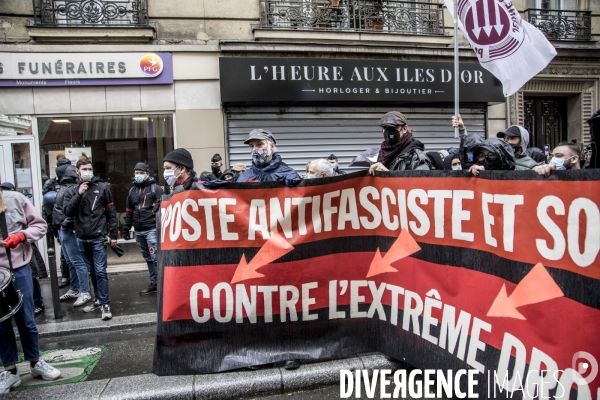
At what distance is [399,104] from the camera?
34.3 feet

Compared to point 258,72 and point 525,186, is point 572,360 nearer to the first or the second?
point 525,186

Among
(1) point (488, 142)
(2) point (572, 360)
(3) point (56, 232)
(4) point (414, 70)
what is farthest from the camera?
(4) point (414, 70)

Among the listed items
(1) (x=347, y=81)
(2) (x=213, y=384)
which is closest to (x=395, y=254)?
(2) (x=213, y=384)

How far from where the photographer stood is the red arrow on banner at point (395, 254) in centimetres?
335

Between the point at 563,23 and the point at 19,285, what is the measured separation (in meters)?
13.1

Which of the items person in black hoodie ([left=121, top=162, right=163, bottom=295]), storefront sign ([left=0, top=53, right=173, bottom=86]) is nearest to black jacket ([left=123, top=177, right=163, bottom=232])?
person in black hoodie ([left=121, top=162, right=163, bottom=295])

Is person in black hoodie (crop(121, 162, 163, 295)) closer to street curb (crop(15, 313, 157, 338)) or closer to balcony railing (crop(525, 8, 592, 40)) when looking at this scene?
street curb (crop(15, 313, 157, 338))

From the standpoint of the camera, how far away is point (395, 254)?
136 inches

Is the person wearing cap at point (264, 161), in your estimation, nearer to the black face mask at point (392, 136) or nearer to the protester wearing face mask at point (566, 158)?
the black face mask at point (392, 136)

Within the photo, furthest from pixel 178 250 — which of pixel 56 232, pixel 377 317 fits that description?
pixel 56 232

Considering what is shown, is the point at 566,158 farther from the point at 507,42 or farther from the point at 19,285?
the point at 19,285

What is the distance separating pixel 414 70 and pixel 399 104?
0.85 metres

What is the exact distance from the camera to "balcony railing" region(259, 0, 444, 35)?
9.80m

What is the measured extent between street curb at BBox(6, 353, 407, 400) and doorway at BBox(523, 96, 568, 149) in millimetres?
10381
